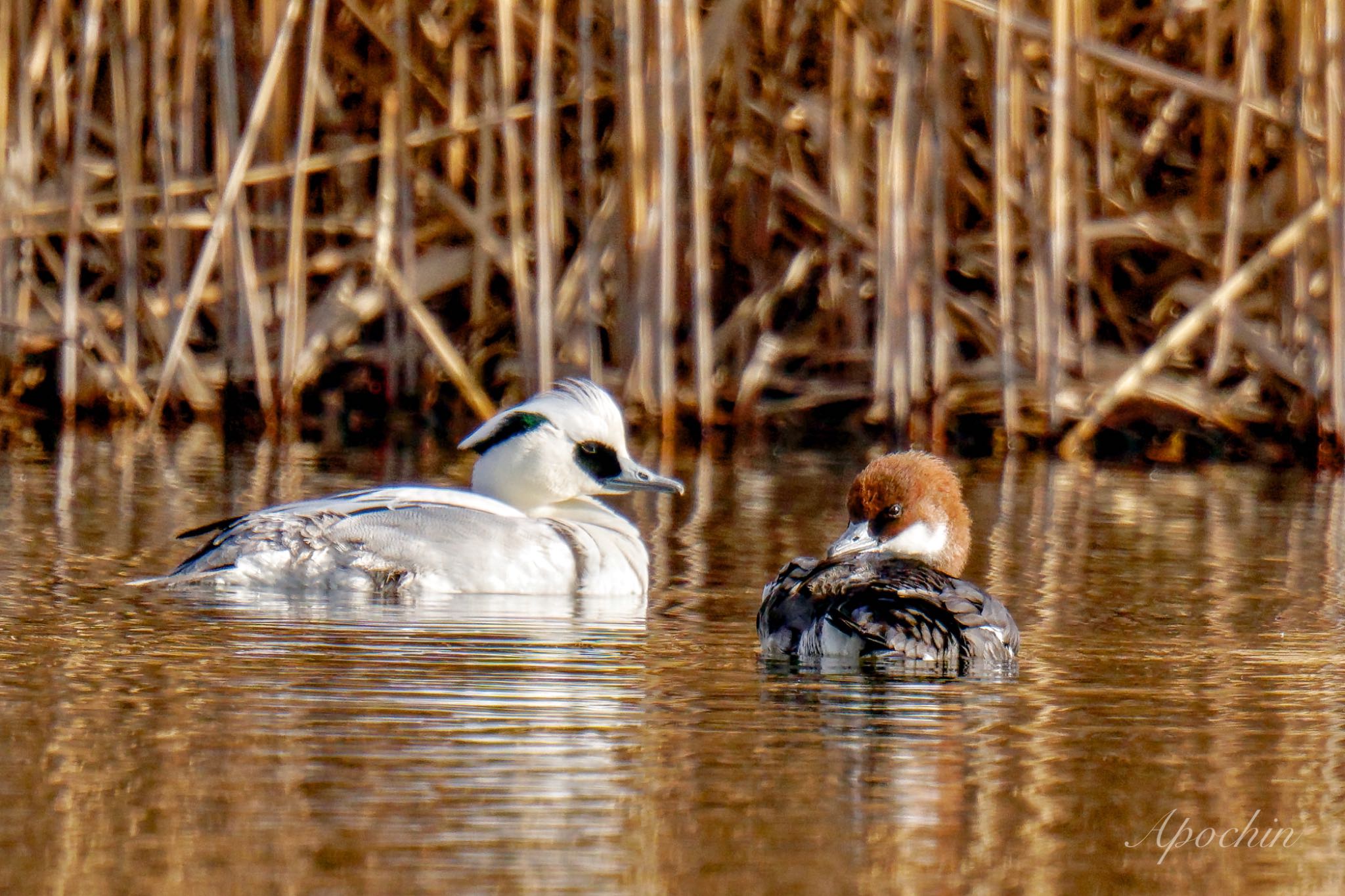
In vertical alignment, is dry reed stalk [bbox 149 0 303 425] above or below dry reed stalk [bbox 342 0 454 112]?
below

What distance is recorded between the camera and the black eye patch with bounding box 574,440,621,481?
727 centimetres

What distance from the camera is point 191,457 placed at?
10.0 m

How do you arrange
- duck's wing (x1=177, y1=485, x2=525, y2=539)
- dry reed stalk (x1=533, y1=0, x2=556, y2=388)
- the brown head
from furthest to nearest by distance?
dry reed stalk (x1=533, y1=0, x2=556, y2=388)
duck's wing (x1=177, y1=485, x2=525, y2=539)
the brown head

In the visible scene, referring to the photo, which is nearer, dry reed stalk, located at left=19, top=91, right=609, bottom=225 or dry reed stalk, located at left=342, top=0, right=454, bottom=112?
dry reed stalk, located at left=19, top=91, right=609, bottom=225

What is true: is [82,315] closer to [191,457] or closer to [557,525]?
[191,457]

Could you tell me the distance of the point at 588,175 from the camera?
428 inches

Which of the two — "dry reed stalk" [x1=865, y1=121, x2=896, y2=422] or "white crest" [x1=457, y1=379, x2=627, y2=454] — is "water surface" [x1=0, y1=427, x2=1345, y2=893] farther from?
"dry reed stalk" [x1=865, y1=121, x2=896, y2=422]

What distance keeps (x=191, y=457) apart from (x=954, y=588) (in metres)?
5.46

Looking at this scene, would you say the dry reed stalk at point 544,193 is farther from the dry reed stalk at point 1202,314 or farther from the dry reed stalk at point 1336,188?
the dry reed stalk at point 1336,188

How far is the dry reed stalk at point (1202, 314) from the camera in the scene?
414 inches

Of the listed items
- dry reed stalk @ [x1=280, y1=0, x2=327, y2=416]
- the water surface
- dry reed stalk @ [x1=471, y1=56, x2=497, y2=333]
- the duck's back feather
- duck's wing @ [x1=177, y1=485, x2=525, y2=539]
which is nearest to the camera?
the water surface

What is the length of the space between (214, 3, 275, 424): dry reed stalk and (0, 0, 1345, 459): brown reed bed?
2cm

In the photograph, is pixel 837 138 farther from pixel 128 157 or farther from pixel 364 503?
pixel 364 503

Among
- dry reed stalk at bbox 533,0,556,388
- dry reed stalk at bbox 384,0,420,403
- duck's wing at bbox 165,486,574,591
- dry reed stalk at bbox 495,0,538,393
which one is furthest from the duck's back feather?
dry reed stalk at bbox 384,0,420,403
